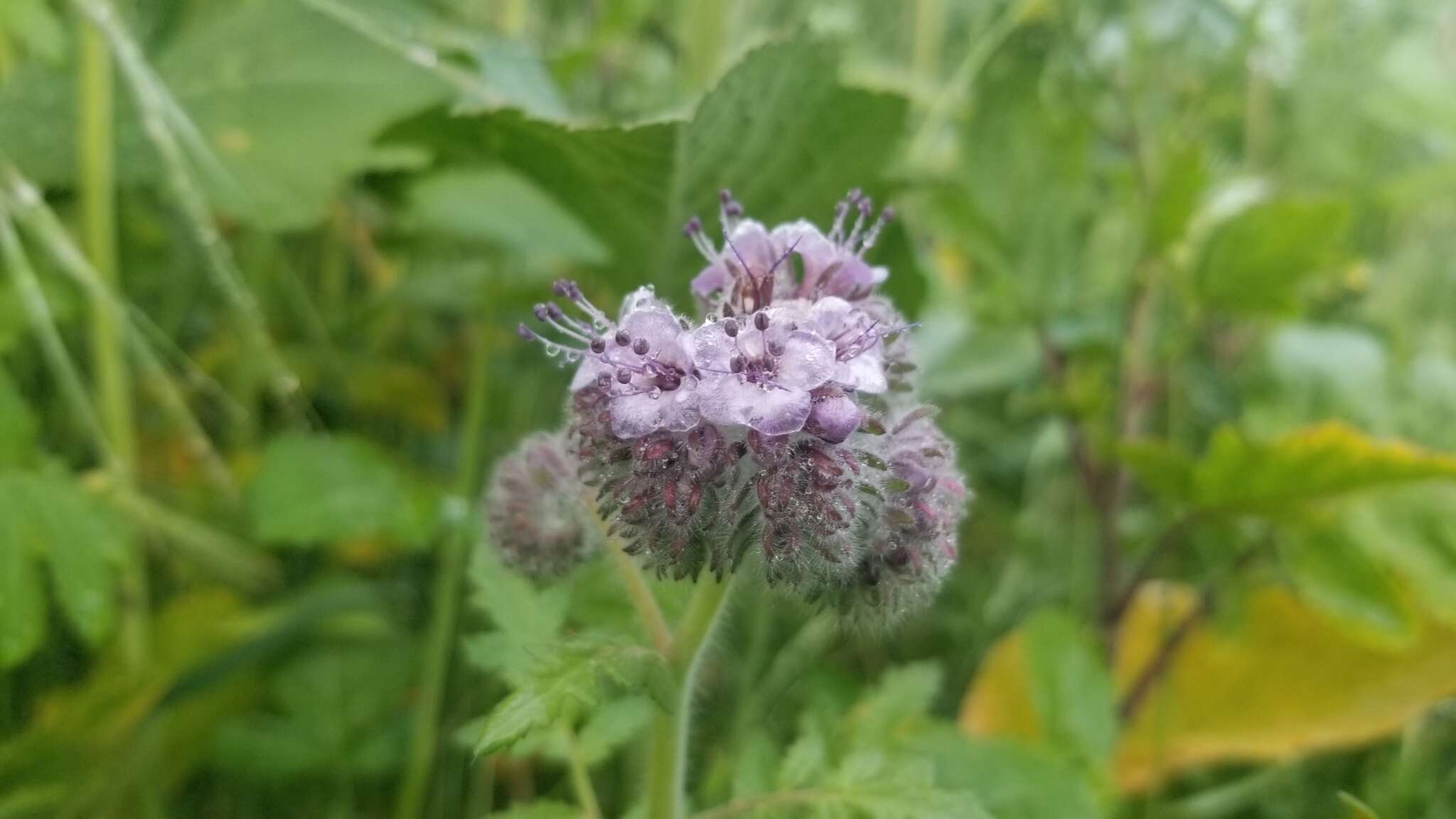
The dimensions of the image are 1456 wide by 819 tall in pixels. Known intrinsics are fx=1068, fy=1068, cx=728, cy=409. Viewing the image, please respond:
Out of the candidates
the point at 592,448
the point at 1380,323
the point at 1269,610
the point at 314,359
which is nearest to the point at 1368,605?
the point at 1269,610

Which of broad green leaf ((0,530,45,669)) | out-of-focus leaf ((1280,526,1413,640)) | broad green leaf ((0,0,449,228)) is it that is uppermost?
broad green leaf ((0,0,449,228))

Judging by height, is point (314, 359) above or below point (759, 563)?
above

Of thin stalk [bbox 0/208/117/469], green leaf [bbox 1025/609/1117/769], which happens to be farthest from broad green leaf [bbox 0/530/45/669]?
green leaf [bbox 1025/609/1117/769]

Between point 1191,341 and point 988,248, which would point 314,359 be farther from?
point 1191,341

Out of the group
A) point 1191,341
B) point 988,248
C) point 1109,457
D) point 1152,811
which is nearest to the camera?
point 1152,811

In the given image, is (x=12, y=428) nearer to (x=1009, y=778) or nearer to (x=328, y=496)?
(x=328, y=496)

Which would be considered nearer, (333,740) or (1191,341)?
(333,740)

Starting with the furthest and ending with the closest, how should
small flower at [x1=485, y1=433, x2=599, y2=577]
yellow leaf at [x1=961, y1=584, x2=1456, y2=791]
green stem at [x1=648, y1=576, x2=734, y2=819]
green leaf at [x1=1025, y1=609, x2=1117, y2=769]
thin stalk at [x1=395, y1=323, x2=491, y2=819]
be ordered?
yellow leaf at [x1=961, y1=584, x2=1456, y2=791]
thin stalk at [x1=395, y1=323, x2=491, y2=819]
green leaf at [x1=1025, y1=609, x2=1117, y2=769]
small flower at [x1=485, y1=433, x2=599, y2=577]
green stem at [x1=648, y1=576, x2=734, y2=819]

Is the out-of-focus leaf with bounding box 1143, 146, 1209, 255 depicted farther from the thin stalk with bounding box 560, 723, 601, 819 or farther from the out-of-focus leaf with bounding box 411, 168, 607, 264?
the thin stalk with bounding box 560, 723, 601, 819
